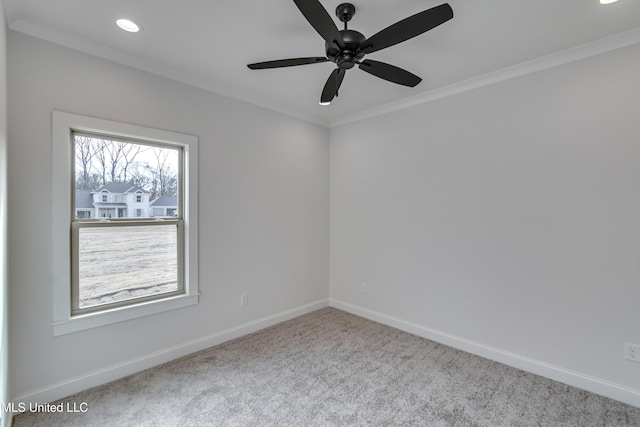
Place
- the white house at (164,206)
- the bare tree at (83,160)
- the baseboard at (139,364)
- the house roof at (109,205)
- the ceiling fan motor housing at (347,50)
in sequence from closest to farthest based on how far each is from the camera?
the ceiling fan motor housing at (347,50) < the baseboard at (139,364) < the bare tree at (83,160) < the house roof at (109,205) < the white house at (164,206)

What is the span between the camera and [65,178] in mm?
2160

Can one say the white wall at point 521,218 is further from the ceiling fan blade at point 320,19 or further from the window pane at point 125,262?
the window pane at point 125,262

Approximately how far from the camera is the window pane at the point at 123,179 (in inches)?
91.4

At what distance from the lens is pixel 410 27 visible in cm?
157

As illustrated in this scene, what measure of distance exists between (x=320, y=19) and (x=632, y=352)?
3030 mm

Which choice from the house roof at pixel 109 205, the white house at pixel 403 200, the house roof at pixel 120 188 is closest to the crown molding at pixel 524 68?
the white house at pixel 403 200

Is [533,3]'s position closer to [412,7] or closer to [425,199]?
[412,7]

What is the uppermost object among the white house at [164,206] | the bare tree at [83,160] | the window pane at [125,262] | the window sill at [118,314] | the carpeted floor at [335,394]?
the bare tree at [83,160]

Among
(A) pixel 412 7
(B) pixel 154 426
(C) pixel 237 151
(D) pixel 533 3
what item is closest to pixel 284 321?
(B) pixel 154 426

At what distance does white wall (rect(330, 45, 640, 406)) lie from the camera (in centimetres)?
217

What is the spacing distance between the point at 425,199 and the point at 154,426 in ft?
9.70

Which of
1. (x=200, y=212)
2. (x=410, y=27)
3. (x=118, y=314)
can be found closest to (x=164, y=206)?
A: (x=200, y=212)

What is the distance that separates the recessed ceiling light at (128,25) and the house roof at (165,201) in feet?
4.33

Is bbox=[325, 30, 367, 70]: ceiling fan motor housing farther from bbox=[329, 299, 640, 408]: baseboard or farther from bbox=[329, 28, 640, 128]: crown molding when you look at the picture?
bbox=[329, 299, 640, 408]: baseboard
